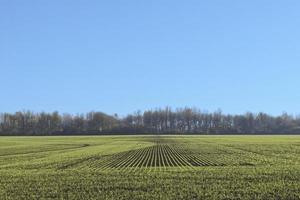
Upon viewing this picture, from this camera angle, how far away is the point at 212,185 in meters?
27.5

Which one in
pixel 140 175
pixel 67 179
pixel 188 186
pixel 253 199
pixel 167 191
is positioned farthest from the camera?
pixel 140 175

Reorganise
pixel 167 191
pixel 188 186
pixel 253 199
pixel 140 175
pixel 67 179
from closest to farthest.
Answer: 1. pixel 253 199
2. pixel 167 191
3. pixel 188 186
4. pixel 67 179
5. pixel 140 175

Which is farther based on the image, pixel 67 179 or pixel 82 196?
pixel 67 179

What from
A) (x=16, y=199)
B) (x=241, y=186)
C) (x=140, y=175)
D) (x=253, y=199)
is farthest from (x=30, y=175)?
(x=253, y=199)

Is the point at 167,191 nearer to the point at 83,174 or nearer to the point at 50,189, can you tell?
the point at 50,189

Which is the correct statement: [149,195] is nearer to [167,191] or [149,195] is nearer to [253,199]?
[167,191]

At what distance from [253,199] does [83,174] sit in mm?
14976

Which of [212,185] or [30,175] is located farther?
[30,175]

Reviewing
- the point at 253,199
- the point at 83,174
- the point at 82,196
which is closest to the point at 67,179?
the point at 83,174

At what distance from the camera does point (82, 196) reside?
2366 cm

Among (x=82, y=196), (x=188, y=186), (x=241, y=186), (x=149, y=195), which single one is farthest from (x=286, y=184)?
(x=82, y=196)

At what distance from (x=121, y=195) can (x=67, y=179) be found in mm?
8026

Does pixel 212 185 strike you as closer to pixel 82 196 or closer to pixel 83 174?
pixel 82 196

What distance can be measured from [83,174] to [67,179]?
11.7 ft
